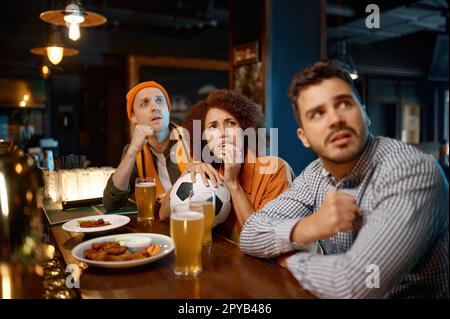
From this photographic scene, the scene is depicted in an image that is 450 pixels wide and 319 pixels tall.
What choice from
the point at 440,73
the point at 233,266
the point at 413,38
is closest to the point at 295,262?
the point at 233,266

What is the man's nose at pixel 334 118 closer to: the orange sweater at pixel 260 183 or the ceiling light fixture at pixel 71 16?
the orange sweater at pixel 260 183

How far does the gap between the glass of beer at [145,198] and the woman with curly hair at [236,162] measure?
69 mm

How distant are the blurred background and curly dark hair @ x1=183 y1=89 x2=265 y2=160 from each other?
1.18 m

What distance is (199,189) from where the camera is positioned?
Result: 167cm

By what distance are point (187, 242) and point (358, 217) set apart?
0.56 m

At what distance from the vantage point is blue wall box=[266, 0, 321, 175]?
434 centimetres

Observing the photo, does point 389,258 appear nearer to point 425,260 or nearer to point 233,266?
point 425,260

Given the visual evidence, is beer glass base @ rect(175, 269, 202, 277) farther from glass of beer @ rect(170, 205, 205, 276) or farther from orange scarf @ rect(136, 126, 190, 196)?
orange scarf @ rect(136, 126, 190, 196)

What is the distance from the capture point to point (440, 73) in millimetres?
10344

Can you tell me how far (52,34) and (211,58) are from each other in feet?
15.6

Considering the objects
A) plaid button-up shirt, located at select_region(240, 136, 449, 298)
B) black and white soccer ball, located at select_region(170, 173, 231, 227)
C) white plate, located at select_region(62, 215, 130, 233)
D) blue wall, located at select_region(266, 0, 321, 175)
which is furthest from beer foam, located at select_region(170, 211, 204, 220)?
blue wall, located at select_region(266, 0, 321, 175)

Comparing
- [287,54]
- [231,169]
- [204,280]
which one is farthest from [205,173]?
[287,54]

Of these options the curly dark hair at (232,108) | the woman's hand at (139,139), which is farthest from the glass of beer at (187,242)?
the woman's hand at (139,139)

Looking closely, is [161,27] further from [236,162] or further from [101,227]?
[101,227]
